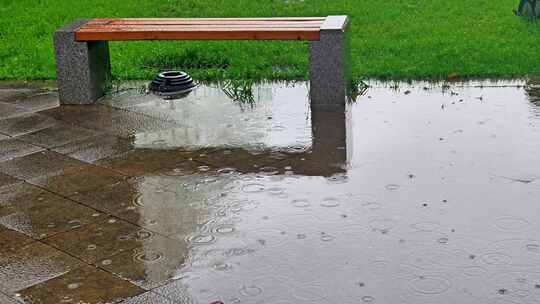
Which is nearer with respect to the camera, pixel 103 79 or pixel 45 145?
pixel 45 145

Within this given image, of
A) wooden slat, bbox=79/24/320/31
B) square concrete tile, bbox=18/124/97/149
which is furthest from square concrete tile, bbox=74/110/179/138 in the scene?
wooden slat, bbox=79/24/320/31

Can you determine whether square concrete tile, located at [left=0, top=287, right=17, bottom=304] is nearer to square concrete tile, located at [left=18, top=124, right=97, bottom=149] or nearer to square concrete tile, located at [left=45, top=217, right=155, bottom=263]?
square concrete tile, located at [left=45, top=217, right=155, bottom=263]

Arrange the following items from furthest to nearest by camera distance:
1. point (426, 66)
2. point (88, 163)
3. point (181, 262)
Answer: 1. point (426, 66)
2. point (88, 163)
3. point (181, 262)

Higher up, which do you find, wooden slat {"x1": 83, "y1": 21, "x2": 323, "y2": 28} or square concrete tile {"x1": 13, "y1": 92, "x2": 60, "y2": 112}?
wooden slat {"x1": 83, "y1": 21, "x2": 323, "y2": 28}

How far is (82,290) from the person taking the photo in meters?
5.24

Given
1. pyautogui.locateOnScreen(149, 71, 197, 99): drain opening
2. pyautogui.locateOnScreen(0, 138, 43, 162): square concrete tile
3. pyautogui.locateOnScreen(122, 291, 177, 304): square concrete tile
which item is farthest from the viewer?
pyautogui.locateOnScreen(149, 71, 197, 99): drain opening

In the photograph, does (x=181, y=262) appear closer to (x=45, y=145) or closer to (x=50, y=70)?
(x=45, y=145)

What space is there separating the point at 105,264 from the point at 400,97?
469 centimetres

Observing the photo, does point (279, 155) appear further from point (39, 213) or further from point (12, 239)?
point (12, 239)

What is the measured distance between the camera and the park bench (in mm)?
9031

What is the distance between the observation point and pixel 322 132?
824cm

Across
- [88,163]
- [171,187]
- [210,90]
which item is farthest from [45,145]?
[210,90]

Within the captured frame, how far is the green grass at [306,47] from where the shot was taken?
1066cm

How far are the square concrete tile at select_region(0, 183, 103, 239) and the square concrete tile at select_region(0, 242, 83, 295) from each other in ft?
0.79
